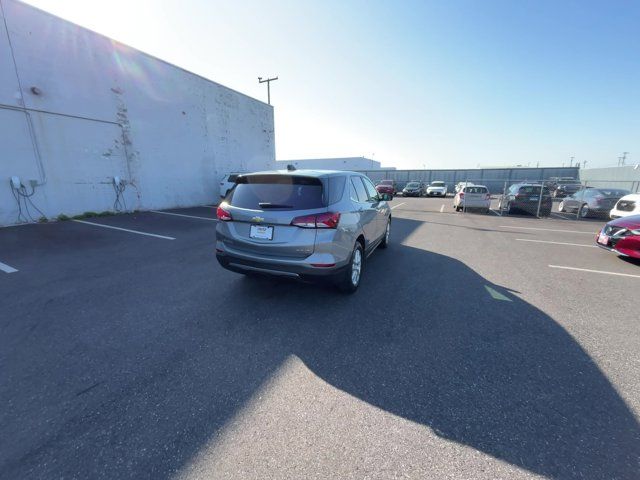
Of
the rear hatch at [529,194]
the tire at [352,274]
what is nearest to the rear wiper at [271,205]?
the tire at [352,274]

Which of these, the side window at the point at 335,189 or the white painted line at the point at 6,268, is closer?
the side window at the point at 335,189

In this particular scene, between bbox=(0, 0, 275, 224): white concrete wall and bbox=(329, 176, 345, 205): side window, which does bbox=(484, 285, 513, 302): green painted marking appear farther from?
bbox=(0, 0, 275, 224): white concrete wall

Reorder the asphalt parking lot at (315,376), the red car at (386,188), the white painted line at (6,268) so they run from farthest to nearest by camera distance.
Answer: the red car at (386,188) → the white painted line at (6,268) → the asphalt parking lot at (315,376)

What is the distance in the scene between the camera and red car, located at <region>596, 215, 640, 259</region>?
5.55m

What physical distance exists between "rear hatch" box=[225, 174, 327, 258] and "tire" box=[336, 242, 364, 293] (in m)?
0.70

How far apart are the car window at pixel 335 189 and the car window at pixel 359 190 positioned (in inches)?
14.6

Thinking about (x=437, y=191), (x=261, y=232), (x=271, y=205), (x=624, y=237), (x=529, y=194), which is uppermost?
(x=271, y=205)

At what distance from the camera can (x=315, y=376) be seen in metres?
2.51

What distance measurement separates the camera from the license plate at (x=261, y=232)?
11.5 feet

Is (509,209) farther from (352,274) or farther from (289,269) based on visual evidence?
(289,269)

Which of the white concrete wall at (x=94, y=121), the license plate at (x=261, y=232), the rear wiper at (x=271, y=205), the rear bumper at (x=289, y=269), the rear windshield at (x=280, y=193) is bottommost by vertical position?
the rear bumper at (x=289, y=269)

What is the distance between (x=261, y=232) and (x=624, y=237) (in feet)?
Answer: 23.7

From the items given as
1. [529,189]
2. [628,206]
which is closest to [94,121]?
[628,206]

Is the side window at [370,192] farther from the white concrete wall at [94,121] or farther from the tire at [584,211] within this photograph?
the tire at [584,211]
